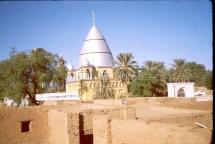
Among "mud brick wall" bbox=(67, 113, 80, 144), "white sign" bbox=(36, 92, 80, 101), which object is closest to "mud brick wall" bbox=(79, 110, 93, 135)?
"mud brick wall" bbox=(67, 113, 80, 144)

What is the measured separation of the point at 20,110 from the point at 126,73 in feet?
80.0

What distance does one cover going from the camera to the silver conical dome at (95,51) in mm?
43722

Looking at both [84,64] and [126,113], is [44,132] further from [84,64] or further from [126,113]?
[84,64]

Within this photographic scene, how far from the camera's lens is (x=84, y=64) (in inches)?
1676

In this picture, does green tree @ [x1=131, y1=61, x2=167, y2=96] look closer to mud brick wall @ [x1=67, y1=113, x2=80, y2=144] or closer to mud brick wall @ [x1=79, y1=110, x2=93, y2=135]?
mud brick wall @ [x1=79, y1=110, x2=93, y2=135]

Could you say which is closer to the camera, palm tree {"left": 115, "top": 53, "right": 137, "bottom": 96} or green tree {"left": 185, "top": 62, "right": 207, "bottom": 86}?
palm tree {"left": 115, "top": 53, "right": 137, "bottom": 96}

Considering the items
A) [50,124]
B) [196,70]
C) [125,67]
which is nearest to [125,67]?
[125,67]

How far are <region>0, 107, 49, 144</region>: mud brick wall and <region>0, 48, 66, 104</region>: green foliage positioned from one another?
46.7 ft

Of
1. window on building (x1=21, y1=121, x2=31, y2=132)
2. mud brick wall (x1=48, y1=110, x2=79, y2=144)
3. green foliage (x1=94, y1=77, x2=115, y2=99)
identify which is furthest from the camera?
green foliage (x1=94, y1=77, x2=115, y2=99)

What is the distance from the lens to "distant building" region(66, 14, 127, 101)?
130 ft

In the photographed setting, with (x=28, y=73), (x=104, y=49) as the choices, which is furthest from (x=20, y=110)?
(x=104, y=49)

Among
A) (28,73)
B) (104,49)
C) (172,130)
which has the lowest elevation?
(172,130)

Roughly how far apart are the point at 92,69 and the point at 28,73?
46.1 feet

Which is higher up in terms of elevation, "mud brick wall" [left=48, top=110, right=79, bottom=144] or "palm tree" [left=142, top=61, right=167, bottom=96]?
"palm tree" [left=142, top=61, right=167, bottom=96]
